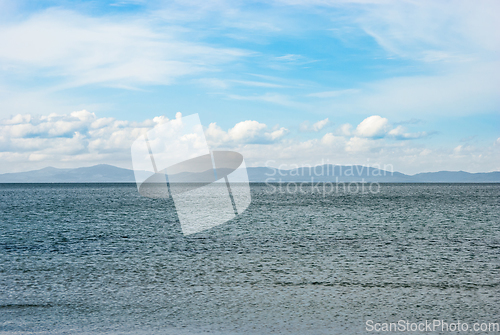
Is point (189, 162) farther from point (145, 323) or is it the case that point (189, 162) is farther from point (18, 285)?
point (145, 323)

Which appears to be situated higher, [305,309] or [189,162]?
[189,162]

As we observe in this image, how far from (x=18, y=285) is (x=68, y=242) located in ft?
45.1

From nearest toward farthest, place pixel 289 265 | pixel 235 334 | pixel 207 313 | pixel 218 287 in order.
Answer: pixel 235 334, pixel 207 313, pixel 218 287, pixel 289 265

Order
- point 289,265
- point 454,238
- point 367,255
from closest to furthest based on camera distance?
point 289,265 < point 367,255 < point 454,238

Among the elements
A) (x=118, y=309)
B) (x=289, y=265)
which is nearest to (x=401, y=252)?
(x=289, y=265)

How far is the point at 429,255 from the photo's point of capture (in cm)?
2311

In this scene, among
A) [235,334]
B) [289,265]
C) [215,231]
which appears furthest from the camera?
[215,231]

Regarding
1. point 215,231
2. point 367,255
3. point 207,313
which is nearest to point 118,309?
point 207,313

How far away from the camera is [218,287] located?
15586 millimetres

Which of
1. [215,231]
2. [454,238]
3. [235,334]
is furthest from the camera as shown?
[215,231]

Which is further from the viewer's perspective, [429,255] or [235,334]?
[429,255]

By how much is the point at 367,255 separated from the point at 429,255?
3488 mm

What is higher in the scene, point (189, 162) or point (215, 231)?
point (189, 162)

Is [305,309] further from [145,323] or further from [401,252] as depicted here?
[401,252]
